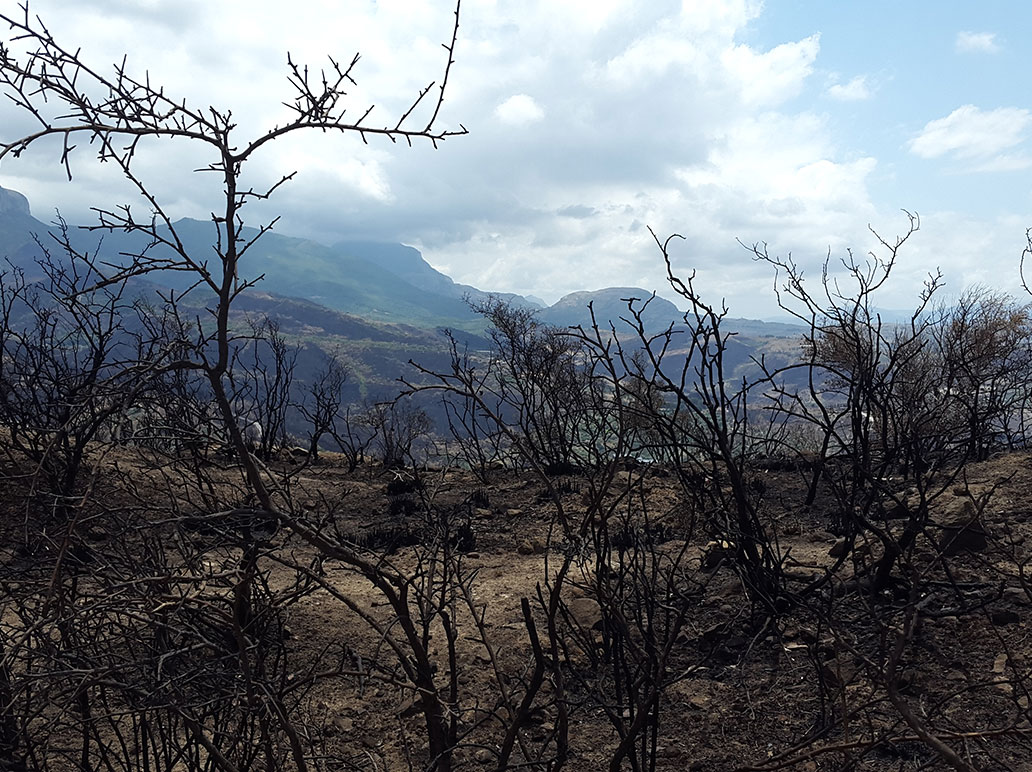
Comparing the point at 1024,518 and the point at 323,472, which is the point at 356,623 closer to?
the point at 1024,518

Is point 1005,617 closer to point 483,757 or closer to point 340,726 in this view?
point 483,757

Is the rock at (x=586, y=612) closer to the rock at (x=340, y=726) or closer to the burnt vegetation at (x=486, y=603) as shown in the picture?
the burnt vegetation at (x=486, y=603)

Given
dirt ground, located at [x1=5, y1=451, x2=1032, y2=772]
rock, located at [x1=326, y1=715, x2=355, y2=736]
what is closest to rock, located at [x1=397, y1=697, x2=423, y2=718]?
dirt ground, located at [x1=5, y1=451, x2=1032, y2=772]

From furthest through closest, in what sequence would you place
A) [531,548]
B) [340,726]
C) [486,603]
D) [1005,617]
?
[531,548], [486,603], [1005,617], [340,726]

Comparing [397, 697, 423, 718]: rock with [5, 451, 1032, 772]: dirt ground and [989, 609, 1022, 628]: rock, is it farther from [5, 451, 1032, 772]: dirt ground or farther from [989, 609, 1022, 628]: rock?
[989, 609, 1022, 628]: rock

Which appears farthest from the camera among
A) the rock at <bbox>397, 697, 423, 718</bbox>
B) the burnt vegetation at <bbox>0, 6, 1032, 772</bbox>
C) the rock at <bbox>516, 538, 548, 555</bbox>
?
the rock at <bbox>516, 538, 548, 555</bbox>

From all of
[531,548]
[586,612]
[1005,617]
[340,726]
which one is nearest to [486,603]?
[586,612]

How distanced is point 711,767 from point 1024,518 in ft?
15.3

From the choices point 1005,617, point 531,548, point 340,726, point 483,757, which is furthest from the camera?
point 531,548

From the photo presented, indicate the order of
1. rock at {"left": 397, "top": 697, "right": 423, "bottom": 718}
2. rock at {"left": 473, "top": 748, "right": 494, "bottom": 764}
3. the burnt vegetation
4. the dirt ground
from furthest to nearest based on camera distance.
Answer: rock at {"left": 397, "top": 697, "right": 423, "bottom": 718} < rock at {"left": 473, "top": 748, "right": 494, "bottom": 764} < the dirt ground < the burnt vegetation

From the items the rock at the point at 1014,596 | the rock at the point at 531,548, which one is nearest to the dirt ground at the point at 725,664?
the rock at the point at 1014,596

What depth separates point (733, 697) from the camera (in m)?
3.88

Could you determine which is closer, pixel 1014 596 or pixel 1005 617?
pixel 1005 617

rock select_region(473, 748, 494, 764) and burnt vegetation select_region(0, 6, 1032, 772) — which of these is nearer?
burnt vegetation select_region(0, 6, 1032, 772)
